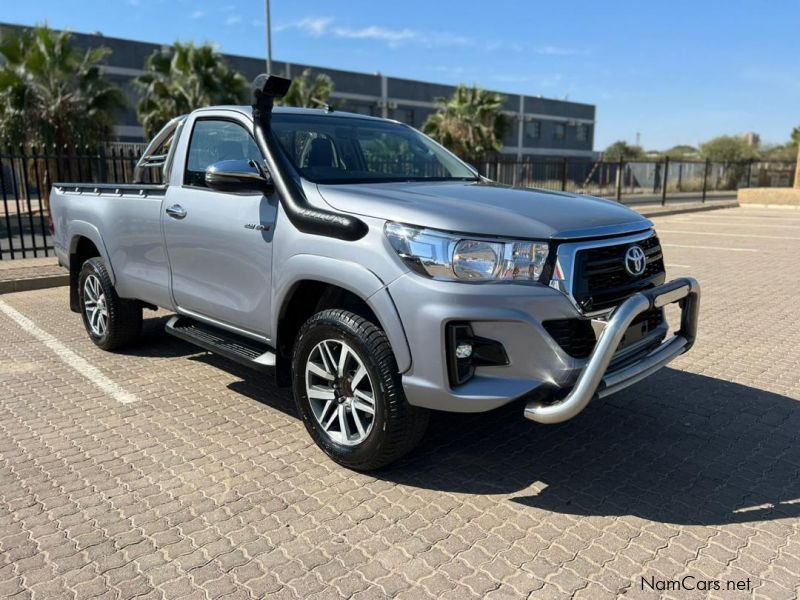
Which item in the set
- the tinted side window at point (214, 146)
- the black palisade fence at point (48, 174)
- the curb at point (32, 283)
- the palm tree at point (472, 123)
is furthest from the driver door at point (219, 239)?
the palm tree at point (472, 123)

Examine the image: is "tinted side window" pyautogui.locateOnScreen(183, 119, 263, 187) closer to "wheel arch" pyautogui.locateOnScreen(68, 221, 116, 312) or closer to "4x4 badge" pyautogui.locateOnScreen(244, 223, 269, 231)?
"4x4 badge" pyautogui.locateOnScreen(244, 223, 269, 231)

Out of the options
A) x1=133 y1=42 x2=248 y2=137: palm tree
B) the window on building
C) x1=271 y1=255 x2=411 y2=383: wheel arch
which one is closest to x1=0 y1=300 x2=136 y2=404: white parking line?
x1=271 y1=255 x2=411 y2=383: wheel arch

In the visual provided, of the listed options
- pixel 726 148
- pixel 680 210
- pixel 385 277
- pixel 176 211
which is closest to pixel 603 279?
pixel 385 277

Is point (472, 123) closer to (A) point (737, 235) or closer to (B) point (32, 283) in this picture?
(A) point (737, 235)

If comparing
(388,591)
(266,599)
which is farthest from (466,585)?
(266,599)

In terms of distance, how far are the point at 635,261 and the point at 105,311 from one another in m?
4.40

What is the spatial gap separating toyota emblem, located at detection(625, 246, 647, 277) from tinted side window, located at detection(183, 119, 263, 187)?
227 centimetres

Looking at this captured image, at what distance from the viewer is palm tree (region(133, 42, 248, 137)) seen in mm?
24062

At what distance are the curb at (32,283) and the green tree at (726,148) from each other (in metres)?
64.8

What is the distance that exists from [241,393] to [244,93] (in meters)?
23.8

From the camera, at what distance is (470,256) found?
299cm

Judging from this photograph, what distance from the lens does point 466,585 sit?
260 cm

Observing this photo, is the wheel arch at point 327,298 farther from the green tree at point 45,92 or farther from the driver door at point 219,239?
the green tree at point 45,92

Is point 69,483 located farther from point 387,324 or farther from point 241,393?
point 387,324
